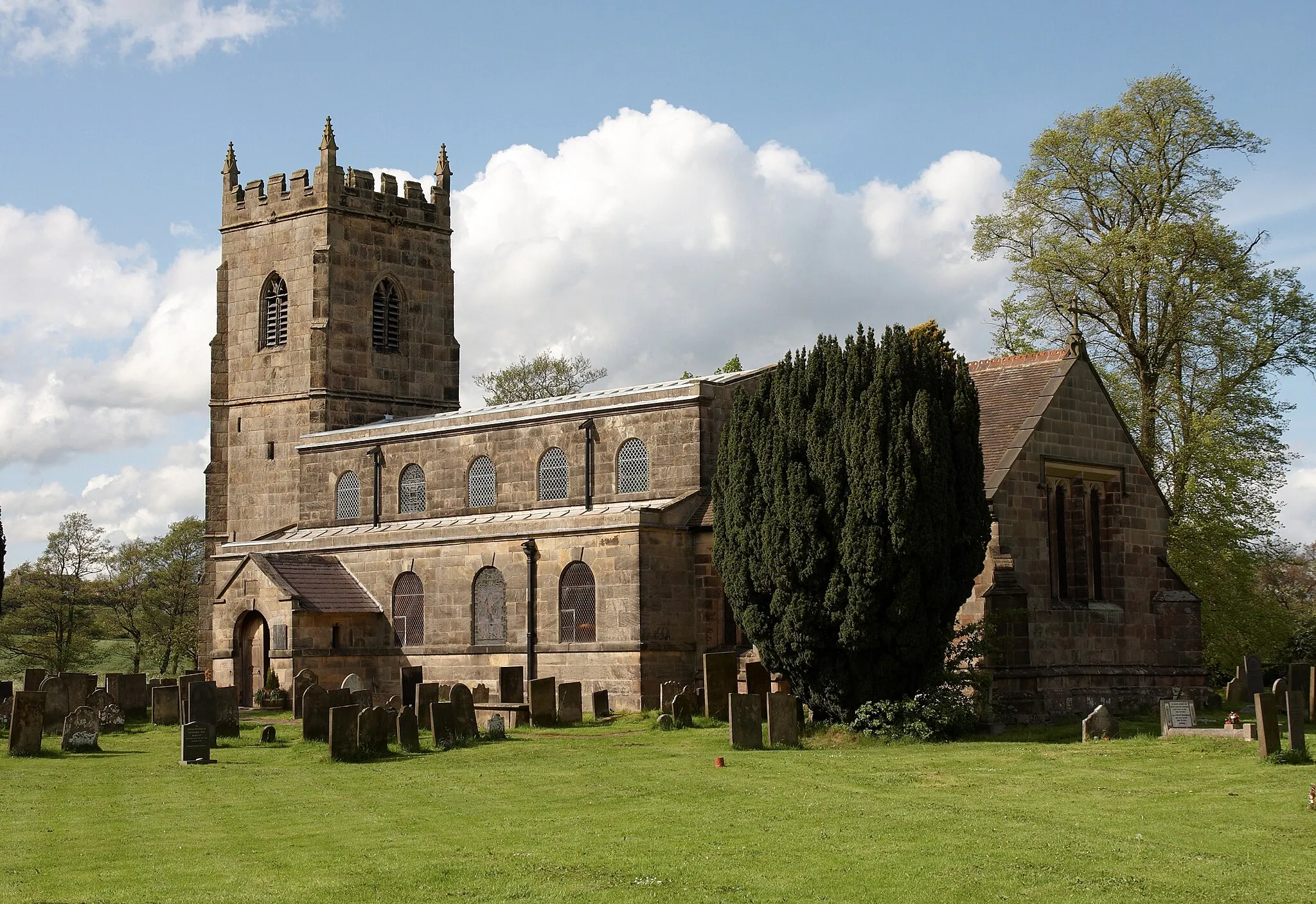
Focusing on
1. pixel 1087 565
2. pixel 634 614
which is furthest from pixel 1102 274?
pixel 634 614

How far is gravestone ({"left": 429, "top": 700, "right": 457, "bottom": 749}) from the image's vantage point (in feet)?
76.8

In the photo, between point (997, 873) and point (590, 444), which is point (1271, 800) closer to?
point (997, 873)

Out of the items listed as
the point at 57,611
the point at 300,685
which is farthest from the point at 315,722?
the point at 57,611

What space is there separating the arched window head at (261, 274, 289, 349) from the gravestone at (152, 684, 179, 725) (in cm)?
1746

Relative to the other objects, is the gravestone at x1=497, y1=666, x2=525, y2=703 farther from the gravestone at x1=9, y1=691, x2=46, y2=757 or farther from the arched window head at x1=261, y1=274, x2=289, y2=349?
the arched window head at x1=261, y1=274, x2=289, y2=349

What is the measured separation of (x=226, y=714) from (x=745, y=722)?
9.74m

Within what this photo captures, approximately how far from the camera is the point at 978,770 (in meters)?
19.9

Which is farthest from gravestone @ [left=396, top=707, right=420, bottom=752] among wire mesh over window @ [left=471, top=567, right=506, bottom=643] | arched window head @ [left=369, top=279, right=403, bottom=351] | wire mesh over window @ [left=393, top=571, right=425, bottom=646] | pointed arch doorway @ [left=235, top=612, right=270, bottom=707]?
arched window head @ [left=369, top=279, right=403, bottom=351]

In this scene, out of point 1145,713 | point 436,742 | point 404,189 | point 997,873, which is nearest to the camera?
point 997,873

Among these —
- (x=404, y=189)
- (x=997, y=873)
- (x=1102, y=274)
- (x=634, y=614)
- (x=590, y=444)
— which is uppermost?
(x=404, y=189)

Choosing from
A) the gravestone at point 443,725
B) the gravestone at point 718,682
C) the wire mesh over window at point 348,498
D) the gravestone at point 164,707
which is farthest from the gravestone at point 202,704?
the wire mesh over window at point 348,498

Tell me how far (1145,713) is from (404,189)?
2804cm

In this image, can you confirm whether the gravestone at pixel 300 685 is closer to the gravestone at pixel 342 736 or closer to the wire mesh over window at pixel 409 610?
the wire mesh over window at pixel 409 610

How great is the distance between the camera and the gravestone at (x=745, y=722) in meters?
22.5
